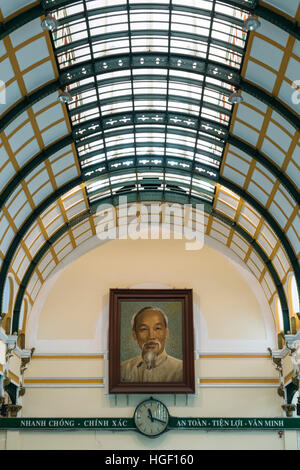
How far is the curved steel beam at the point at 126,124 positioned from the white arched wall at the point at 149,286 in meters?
11.9

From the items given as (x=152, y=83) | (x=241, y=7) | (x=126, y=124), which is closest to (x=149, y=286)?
(x=126, y=124)

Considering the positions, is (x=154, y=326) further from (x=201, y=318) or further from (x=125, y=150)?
(x=125, y=150)

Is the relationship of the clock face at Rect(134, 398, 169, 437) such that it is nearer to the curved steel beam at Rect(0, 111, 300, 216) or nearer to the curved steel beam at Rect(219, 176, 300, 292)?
the curved steel beam at Rect(219, 176, 300, 292)

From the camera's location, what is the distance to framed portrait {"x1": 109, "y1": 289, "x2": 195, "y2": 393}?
42.1 m

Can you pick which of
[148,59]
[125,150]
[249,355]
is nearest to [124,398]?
[249,355]

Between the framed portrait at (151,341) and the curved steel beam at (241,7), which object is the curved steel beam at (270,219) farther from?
the curved steel beam at (241,7)

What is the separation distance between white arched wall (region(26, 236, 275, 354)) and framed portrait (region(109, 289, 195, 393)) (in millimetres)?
932

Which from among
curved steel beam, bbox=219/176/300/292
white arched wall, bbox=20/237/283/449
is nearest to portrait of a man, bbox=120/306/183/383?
white arched wall, bbox=20/237/283/449

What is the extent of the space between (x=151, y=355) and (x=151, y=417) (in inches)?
162

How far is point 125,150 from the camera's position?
4091 cm

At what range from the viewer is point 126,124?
36.3m

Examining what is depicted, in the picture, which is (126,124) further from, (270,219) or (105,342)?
(105,342)
